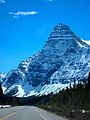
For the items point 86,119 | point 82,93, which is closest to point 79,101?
point 82,93

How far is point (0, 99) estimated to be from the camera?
485 ft

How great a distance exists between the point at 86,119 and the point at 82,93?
203 feet

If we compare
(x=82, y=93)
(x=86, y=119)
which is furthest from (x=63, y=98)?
(x=86, y=119)

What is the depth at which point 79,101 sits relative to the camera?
90375 mm

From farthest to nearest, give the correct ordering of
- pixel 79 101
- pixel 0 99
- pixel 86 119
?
pixel 0 99
pixel 79 101
pixel 86 119

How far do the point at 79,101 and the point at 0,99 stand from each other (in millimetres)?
62714

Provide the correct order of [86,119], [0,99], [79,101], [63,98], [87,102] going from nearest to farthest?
[86,119], [87,102], [79,101], [63,98], [0,99]

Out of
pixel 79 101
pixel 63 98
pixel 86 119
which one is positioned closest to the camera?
pixel 86 119

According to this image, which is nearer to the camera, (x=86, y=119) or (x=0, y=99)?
(x=86, y=119)

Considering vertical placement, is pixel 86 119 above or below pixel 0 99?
below

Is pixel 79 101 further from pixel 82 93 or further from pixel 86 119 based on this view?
pixel 86 119

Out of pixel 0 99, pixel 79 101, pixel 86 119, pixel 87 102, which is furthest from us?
pixel 0 99

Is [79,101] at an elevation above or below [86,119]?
above

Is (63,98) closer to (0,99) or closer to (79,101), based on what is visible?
(0,99)
